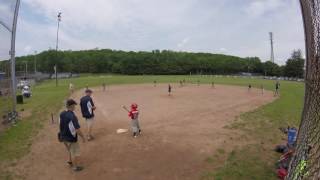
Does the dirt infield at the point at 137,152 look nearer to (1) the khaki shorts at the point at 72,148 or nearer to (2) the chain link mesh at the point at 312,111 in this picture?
(1) the khaki shorts at the point at 72,148

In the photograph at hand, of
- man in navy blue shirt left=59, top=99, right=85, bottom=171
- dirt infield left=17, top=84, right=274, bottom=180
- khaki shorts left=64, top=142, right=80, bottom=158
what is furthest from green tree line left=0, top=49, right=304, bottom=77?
man in navy blue shirt left=59, top=99, right=85, bottom=171

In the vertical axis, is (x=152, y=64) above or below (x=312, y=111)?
above

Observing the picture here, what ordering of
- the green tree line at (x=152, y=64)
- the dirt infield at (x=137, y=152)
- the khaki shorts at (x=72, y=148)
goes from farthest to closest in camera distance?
the green tree line at (x=152, y=64)
the khaki shorts at (x=72, y=148)
the dirt infield at (x=137, y=152)

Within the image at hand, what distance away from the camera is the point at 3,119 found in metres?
17.9

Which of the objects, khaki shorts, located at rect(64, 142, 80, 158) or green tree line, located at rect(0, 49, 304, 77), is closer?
khaki shorts, located at rect(64, 142, 80, 158)

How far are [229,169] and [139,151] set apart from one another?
3.30 metres

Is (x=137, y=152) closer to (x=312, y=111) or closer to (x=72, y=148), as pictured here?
(x=72, y=148)

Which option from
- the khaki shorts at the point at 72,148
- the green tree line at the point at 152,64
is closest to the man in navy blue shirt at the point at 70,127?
the khaki shorts at the point at 72,148

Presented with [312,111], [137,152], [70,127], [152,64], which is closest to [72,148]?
[70,127]

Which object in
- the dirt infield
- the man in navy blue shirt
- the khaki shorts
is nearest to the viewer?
the man in navy blue shirt

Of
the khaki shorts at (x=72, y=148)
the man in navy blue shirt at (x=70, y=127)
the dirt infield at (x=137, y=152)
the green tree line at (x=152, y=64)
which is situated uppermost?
the green tree line at (x=152, y=64)

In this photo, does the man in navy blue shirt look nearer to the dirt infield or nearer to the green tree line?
the dirt infield

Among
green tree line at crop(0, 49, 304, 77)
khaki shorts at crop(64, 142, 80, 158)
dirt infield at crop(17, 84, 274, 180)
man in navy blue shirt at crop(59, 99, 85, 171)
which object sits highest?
green tree line at crop(0, 49, 304, 77)

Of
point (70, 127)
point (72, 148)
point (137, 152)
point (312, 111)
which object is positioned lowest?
point (137, 152)
